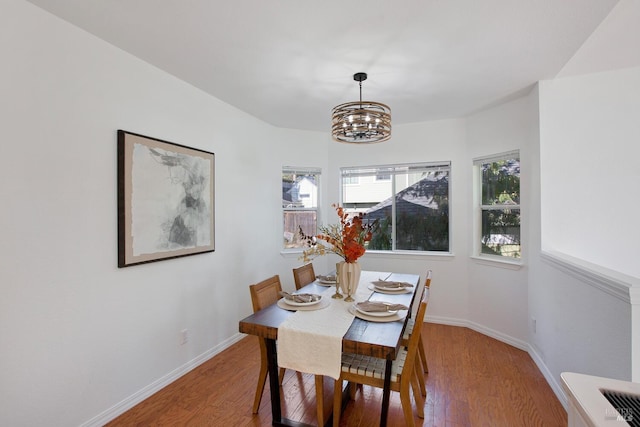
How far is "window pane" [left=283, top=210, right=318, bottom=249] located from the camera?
14.4 ft

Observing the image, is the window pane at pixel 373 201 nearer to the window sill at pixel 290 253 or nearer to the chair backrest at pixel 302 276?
the window sill at pixel 290 253

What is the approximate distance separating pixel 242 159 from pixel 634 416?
3.48m

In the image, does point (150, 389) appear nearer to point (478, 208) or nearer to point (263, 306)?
point (263, 306)

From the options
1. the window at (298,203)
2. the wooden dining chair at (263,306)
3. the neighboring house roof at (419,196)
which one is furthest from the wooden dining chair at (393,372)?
the window at (298,203)

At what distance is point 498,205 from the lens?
3562mm

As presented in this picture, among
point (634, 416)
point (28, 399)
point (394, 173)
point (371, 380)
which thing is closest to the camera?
point (634, 416)

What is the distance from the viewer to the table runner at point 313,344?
67.6 inches

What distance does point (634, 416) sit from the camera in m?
0.73

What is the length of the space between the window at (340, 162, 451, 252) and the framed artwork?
7.27ft

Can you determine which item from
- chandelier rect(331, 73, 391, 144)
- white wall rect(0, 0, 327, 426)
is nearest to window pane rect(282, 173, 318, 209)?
white wall rect(0, 0, 327, 426)

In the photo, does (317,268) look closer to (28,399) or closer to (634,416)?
(28,399)

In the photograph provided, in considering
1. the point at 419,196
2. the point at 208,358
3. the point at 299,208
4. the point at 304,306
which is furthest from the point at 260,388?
the point at 419,196

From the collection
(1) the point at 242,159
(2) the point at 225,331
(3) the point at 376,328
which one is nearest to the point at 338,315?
(3) the point at 376,328

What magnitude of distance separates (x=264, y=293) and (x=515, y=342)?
2.77 metres
